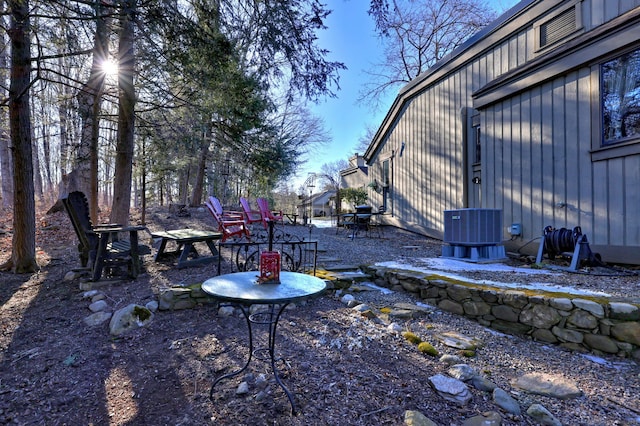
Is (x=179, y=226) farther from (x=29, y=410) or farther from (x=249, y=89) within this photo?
(x=29, y=410)

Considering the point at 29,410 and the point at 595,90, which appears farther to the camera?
the point at 595,90

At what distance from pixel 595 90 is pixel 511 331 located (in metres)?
3.49

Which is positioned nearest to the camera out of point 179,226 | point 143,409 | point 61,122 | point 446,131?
point 143,409

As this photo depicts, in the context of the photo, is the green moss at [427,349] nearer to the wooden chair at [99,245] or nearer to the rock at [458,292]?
the rock at [458,292]

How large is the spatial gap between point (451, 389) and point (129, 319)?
2.56 meters

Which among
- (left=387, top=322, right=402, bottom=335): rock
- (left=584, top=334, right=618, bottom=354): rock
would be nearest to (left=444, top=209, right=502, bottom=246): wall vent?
(left=584, top=334, right=618, bottom=354): rock

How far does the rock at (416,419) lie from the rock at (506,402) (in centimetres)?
47

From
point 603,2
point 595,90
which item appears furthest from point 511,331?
point 603,2

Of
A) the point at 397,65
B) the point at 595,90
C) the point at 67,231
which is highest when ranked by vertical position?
the point at 397,65

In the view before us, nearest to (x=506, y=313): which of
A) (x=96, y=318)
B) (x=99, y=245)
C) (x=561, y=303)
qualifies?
(x=561, y=303)

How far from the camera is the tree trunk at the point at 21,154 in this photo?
428 cm

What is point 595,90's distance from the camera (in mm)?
4141

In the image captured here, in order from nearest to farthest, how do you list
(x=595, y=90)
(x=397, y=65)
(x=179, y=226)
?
1. (x=595, y=90)
2. (x=179, y=226)
3. (x=397, y=65)

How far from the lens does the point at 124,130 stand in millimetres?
5648
